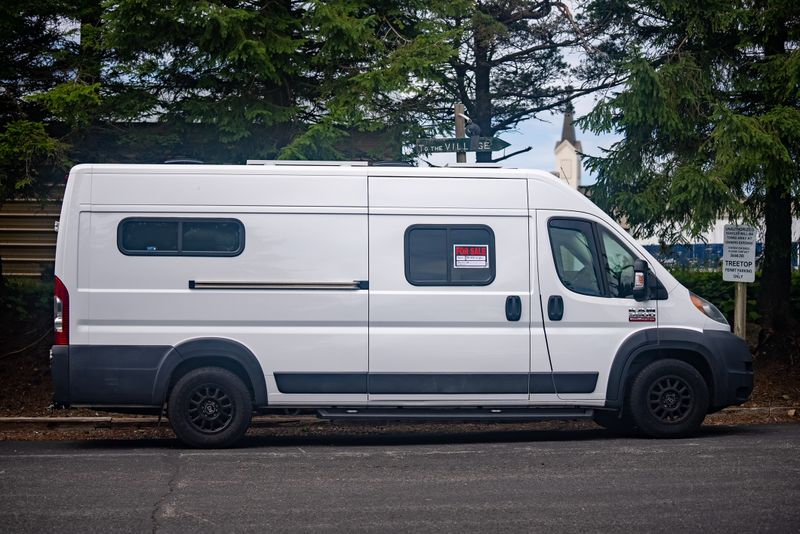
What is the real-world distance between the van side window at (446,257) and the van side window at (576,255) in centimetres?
65

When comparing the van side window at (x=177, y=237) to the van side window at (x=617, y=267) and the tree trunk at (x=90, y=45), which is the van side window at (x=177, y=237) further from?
the tree trunk at (x=90, y=45)

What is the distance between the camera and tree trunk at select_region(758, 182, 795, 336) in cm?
1531

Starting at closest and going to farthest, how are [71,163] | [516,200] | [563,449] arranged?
[563,449] < [516,200] < [71,163]

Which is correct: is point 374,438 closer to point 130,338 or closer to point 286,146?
point 130,338

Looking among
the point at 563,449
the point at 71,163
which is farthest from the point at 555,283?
the point at 71,163

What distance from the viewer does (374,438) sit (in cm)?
1105

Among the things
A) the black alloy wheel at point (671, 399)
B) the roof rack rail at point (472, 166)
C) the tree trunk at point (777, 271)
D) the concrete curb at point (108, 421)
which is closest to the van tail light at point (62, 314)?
the concrete curb at point (108, 421)

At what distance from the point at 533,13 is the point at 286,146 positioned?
755cm

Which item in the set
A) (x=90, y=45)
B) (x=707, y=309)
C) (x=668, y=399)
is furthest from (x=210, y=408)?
(x=90, y=45)

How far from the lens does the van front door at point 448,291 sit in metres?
9.80

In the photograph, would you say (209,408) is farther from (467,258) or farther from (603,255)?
(603,255)

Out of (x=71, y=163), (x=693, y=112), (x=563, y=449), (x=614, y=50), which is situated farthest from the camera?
(x=614, y=50)

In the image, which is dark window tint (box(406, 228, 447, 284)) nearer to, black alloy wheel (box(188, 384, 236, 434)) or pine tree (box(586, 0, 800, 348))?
black alloy wheel (box(188, 384, 236, 434))

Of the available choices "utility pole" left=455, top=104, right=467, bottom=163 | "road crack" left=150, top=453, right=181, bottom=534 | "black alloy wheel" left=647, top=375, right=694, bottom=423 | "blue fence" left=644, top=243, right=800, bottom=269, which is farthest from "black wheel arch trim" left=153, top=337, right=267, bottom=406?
"blue fence" left=644, top=243, right=800, bottom=269
